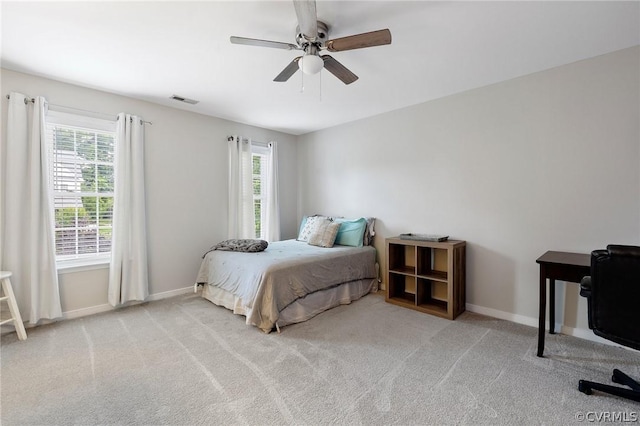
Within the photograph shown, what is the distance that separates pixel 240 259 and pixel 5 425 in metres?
1.90

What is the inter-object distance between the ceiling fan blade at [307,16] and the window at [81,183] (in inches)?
108

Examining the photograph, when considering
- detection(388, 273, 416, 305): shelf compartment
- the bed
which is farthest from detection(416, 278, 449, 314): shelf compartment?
the bed

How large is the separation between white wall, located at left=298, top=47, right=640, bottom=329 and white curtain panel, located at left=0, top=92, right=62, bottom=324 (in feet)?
12.1

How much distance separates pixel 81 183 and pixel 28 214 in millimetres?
544

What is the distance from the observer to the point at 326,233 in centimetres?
390

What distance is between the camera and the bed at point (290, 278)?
8.75ft

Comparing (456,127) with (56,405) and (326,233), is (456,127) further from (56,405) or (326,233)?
(56,405)

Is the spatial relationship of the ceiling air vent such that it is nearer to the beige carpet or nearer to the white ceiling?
the white ceiling

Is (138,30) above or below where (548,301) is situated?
above

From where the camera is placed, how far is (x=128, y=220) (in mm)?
3248

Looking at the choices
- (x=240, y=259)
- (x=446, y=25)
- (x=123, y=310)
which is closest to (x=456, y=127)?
(x=446, y=25)

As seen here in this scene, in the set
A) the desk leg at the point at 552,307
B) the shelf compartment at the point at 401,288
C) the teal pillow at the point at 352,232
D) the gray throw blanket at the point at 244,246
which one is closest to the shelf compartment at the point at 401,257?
the shelf compartment at the point at 401,288

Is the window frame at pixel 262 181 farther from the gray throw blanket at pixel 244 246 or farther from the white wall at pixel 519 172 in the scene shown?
the white wall at pixel 519 172

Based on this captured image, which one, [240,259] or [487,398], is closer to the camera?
[487,398]
